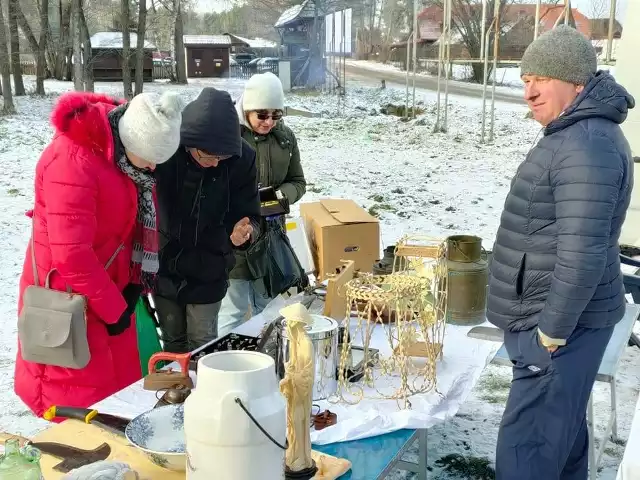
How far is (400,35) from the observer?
40.2m

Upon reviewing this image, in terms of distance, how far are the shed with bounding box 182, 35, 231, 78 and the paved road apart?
585 cm

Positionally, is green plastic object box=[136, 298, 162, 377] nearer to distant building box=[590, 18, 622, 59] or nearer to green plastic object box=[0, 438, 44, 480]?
green plastic object box=[0, 438, 44, 480]

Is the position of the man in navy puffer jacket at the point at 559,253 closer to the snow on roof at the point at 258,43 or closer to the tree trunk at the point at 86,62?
the tree trunk at the point at 86,62

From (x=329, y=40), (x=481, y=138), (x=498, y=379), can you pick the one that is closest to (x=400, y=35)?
(x=329, y=40)

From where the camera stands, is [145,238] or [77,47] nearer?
[145,238]

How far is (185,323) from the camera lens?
286 centimetres

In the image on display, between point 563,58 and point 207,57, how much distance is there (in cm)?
3100

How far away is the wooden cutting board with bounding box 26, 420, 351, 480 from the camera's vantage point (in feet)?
5.16

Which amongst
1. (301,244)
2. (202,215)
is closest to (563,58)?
(202,215)

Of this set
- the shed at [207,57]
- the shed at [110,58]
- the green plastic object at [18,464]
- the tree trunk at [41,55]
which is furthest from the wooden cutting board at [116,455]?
the shed at [207,57]

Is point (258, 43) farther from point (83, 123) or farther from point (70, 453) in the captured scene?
point (70, 453)

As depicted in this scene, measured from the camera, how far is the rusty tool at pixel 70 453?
159 centimetres

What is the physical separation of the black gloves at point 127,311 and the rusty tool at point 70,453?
658mm

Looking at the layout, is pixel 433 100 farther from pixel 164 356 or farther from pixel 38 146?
pixel 164 356
